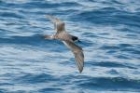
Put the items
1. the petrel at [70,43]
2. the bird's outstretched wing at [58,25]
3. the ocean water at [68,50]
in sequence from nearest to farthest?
the petrel at [70,43] < the bird's outstretched wing at [58,25] < the ocean water at [68,50]

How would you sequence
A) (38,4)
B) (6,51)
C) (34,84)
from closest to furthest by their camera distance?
(34,84)
(6,51)
(38,4)

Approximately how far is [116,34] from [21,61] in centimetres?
328

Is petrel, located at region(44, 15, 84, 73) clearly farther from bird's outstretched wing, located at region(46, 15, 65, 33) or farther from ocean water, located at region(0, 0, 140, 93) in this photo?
ocean water, located at region(0, 0, 140, 93)

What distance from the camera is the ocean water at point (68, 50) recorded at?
55.3 ft

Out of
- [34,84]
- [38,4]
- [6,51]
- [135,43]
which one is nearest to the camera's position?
[34,84]

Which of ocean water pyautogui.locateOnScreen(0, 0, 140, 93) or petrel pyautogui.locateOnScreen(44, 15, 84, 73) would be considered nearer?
petrel pyautogui.locateOnScreen(44, 15, 84, 73)

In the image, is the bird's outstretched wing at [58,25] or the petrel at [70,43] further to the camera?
the bird's outstretched wing at [58,25]

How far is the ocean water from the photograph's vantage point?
16859 mm

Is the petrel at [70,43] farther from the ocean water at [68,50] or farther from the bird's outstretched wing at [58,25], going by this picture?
the ocean water at [68,50]

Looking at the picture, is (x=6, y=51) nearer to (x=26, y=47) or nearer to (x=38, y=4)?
(x=26, y=47)

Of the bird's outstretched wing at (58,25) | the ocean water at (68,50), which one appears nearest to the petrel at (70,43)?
the bird's outstretched wing at (58,25)

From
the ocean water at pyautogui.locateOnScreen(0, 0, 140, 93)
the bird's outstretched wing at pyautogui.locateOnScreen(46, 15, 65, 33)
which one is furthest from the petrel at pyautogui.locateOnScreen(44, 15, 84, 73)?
the ocean water at pyautogui.locateOnScreen(0, 0, 140, 93)

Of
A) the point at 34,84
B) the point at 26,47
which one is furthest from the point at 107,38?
the point at 34,84

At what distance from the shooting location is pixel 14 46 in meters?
18.6
